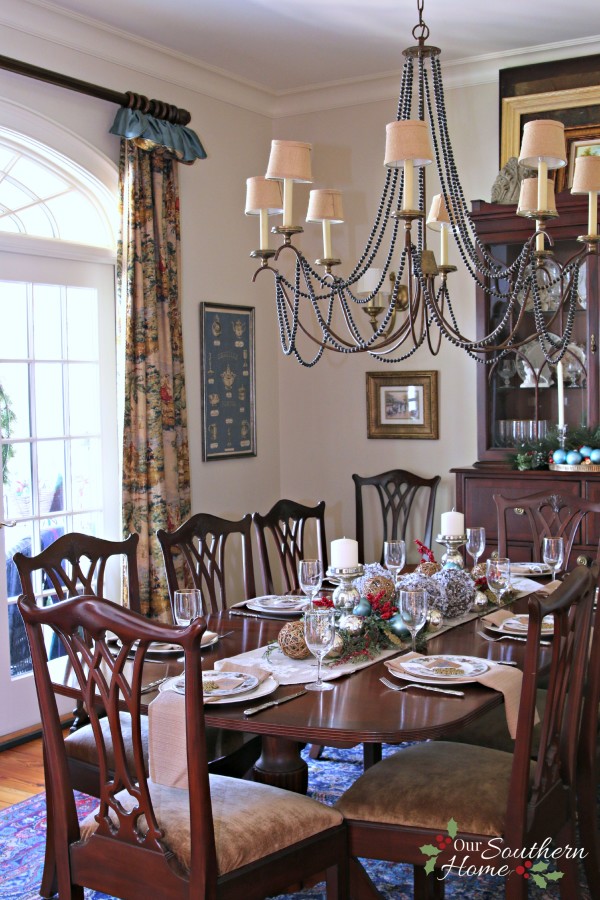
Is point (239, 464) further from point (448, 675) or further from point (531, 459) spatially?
point (448, 675)

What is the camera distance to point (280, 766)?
2.49 meters

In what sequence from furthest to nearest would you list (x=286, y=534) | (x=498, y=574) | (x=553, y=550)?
(x=286, y=534) → (x=553, y=550) → (x=498, y=574)

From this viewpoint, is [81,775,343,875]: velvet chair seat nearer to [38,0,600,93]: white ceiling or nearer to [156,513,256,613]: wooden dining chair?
[156,513,256,613]: wooden dining chair

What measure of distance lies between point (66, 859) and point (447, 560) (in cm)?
151

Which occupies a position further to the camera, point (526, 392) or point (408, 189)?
point (526, 392)

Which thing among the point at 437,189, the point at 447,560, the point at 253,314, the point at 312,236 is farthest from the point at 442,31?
the point at 447,560

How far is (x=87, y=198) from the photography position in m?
4.40

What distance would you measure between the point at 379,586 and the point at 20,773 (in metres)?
1.82

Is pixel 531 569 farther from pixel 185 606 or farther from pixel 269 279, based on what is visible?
pixel 269 279

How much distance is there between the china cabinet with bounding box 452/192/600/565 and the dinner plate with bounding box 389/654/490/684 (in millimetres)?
2031

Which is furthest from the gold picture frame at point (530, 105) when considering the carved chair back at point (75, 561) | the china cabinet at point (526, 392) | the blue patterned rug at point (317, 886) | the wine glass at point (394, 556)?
the blue patterned rug at point (317, 886)

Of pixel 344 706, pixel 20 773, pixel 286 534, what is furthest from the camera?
pixel 286 534

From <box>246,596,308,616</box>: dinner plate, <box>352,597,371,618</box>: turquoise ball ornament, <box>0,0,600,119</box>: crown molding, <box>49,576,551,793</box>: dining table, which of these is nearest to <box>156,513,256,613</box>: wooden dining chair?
→ <box>246,596,308,616</box>: dinner plate

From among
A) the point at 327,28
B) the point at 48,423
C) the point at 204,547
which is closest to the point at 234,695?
the point at 204,547
